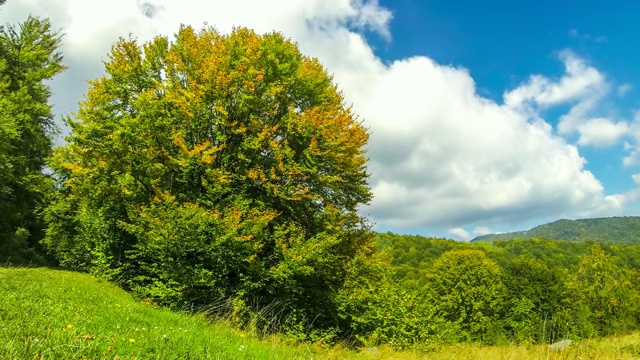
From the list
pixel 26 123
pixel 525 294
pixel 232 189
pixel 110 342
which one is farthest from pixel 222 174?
pixel 525 294

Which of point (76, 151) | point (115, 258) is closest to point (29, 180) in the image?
point (76, 151)

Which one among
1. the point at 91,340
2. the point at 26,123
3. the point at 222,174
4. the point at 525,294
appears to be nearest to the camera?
the point at 91,340

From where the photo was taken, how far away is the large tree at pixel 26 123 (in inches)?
1112

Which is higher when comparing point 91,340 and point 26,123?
point 26,123

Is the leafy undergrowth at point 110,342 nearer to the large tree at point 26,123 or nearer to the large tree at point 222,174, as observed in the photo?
the large tree at point 222,174

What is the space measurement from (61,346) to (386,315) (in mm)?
19202

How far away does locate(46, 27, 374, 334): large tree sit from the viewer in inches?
659

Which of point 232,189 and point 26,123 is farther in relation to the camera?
point 26,123

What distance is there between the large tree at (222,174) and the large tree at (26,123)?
945cm

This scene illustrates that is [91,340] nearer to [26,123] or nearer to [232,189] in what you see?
[232,189]

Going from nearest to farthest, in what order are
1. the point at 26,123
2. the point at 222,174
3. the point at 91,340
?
the point at 91,340 → the point at 222,174 → the point at 26,123

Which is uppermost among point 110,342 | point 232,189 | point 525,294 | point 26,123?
point 26,123

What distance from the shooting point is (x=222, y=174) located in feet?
60.4

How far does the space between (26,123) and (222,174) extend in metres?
20.3
